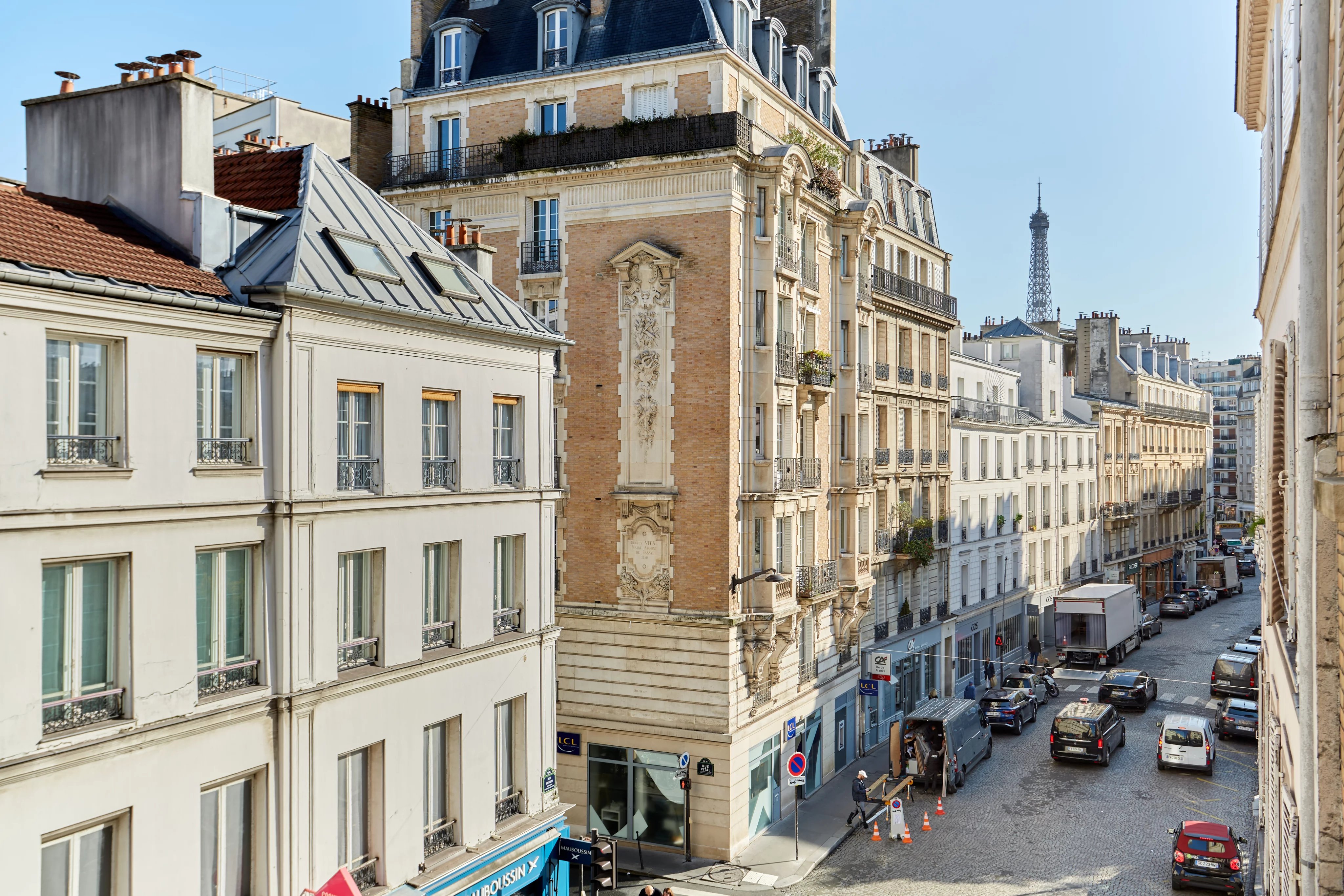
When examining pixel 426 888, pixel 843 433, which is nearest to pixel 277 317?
pixel 426 888

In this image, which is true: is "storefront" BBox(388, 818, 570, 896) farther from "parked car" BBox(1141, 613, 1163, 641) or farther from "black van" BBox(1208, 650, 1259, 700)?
"parked car" BBox(1141, 613, 1163, 641)

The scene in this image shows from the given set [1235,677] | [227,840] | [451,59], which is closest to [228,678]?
[227,840]

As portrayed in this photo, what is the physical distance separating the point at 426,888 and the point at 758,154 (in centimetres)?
2004

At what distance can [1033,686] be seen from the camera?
4747 centimetres

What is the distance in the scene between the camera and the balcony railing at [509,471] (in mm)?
20469

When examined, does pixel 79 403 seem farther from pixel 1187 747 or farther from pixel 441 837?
pixel 1187 747

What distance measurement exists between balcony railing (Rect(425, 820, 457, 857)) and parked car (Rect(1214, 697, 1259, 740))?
32230mm

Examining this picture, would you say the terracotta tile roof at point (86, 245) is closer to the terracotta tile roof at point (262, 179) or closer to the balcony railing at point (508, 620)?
the terracotta tile roof at point (262, 179)

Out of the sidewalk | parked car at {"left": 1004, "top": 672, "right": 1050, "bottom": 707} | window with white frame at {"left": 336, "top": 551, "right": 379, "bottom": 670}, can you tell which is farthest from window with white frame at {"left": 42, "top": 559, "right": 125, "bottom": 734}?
parked car at {"left": 1004, "top": 672, "right": 1050, "bottom": 707}

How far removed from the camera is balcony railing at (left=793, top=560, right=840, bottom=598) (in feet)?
105

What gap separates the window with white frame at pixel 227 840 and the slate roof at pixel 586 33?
22344 mm

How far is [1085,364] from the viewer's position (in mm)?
80250

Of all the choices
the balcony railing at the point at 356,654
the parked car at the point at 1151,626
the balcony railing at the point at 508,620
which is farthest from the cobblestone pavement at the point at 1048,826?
the parked car at the point at 1151,626

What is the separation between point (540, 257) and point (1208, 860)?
73.2 ft
